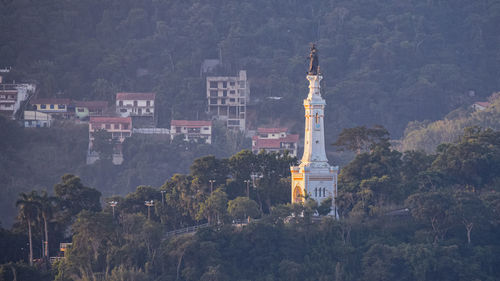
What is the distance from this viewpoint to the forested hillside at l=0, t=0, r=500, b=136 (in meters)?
113

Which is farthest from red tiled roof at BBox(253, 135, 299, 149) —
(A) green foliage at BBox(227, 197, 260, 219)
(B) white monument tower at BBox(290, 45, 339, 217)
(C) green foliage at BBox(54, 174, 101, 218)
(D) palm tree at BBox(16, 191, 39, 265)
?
(D) palm tree at BBox(16, 191, 39, 265)

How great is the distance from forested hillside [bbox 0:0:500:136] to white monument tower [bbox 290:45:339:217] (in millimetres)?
41439

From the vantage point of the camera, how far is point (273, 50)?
119 meters

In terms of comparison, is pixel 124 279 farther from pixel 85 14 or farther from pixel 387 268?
pixel 85 14

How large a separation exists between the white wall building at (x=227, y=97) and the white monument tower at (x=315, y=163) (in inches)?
1782

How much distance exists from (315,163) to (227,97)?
46690mm

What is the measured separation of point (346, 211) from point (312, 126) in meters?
4.73

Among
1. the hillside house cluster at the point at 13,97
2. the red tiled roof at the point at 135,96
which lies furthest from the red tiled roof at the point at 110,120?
the hillside house cluster at the point at 13,97

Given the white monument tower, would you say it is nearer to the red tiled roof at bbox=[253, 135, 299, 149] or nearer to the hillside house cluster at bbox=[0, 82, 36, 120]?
the red tiled roof at bbox=[253, 135, 299, 149]

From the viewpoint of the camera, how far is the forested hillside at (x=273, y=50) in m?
113

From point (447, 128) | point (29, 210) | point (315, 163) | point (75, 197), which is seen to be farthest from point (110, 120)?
point (315, 163)

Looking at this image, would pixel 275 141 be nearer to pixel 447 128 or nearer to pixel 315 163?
pixel 447 128

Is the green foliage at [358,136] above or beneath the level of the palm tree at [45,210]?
above

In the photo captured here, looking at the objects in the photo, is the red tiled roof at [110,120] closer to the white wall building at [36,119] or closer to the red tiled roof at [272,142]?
the white wall building at [36,119]
